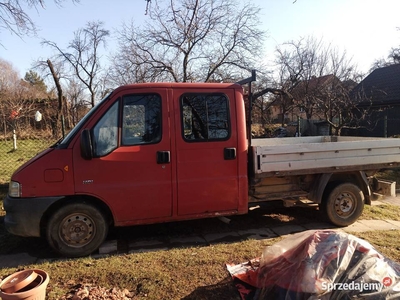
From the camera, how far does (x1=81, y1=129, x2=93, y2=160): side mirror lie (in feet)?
13.5

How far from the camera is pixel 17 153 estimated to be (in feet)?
A: 42.3

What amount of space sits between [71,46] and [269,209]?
29.0 meters

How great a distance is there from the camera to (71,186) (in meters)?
4.26

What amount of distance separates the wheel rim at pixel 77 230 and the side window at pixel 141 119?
120 centimetres

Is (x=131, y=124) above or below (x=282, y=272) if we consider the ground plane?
above

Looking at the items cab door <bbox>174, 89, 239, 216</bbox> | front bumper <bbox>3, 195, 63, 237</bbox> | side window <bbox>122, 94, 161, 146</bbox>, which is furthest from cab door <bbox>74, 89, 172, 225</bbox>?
front bumper <bbox>3, 195, 63, 237</bbox>

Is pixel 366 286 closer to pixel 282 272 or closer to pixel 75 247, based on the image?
pixel 282 272

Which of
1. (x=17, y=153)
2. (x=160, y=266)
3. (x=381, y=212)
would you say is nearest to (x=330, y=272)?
(x=160, y=266)

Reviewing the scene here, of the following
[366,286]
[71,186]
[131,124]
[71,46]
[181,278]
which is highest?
[71,46]

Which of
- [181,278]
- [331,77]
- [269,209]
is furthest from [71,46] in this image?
A: [181,278]

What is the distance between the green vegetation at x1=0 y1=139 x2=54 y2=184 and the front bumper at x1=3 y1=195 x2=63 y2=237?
4.31 metres

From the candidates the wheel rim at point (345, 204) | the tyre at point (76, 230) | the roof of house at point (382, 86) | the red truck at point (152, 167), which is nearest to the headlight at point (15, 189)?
the red truck at point (152, 167)

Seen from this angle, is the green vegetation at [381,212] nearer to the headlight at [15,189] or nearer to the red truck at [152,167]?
the red truck at [152,167]

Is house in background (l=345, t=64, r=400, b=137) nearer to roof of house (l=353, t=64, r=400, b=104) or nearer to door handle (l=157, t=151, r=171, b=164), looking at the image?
→ roof of house (l=353, t=64, r=400, b=104)
